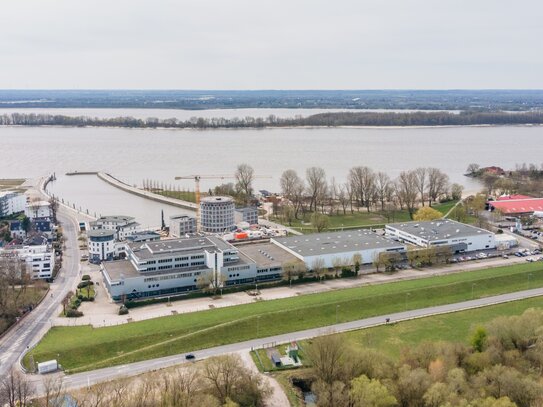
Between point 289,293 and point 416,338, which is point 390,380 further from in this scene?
point 289,293

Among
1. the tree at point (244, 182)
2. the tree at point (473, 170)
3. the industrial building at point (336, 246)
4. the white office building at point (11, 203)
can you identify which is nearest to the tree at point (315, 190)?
the tree at point (244, 182)

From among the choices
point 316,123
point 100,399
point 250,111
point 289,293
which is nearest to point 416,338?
point 289,293

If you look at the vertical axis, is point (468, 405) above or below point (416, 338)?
above

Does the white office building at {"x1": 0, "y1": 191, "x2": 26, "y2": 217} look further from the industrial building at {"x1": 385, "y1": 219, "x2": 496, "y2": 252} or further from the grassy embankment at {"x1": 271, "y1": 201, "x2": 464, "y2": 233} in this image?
the industrial building at {"x1": 385, "y1": 219, "x2": 496, "y2": 252}

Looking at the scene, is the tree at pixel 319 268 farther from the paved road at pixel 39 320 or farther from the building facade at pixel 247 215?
the paved road at pixel 39 320

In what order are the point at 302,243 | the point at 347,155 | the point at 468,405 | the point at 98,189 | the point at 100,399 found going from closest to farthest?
the point at 468,405 < the point at 100,399 < the point at 302,243 < the point at 98,189 < the point at 347,155

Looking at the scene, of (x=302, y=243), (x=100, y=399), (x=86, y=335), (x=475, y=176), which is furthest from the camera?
(x=475, y=176)
